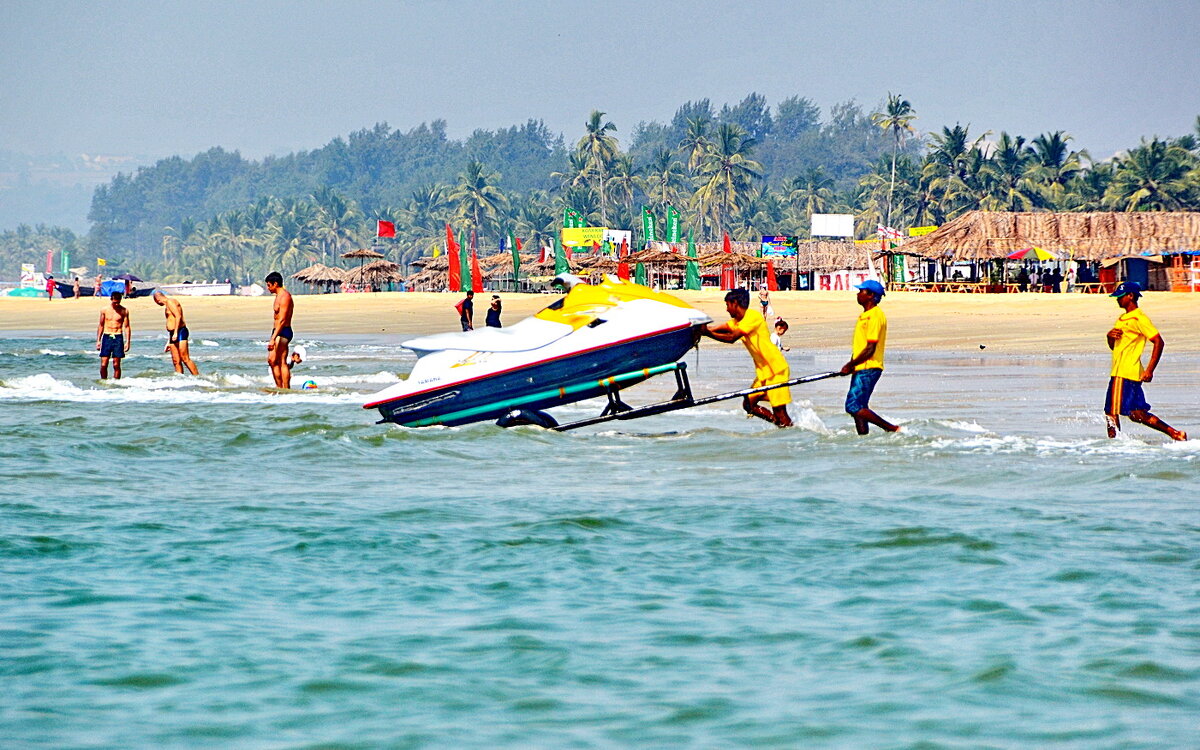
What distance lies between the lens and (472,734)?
432 centimetres

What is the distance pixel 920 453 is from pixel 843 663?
586 cm

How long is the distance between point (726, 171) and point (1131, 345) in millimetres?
92677

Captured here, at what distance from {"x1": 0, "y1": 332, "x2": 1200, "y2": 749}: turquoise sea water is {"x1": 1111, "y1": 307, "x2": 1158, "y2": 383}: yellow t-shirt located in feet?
2.05

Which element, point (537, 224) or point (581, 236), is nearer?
point (581, 236)

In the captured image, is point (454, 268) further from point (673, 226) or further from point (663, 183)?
point (663, 183)

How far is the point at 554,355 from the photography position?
11.2 metres

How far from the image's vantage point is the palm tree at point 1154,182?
69.4 meters

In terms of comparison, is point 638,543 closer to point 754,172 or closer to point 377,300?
point 377,300

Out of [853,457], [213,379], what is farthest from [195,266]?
[853,457]

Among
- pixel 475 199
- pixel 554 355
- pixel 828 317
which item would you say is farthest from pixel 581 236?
pixel 554 355

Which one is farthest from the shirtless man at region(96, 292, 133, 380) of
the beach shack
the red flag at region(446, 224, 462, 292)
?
the red flag at region(446, 224, 462, 292)

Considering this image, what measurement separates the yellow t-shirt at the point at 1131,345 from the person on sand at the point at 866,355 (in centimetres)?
176

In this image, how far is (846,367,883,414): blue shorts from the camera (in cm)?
1117

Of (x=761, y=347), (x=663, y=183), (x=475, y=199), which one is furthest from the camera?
(x=475, y=199)
